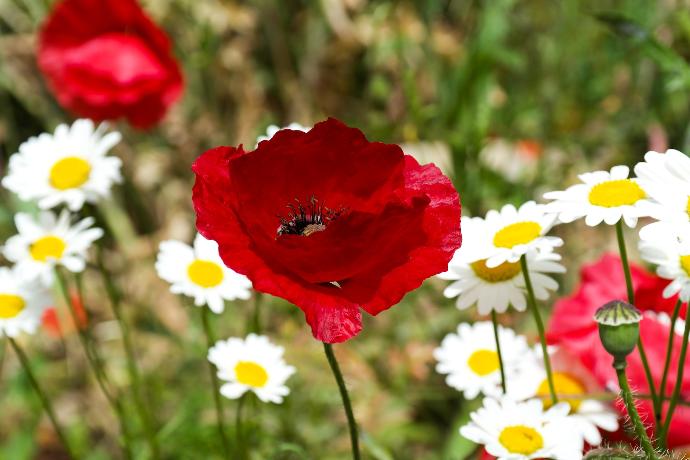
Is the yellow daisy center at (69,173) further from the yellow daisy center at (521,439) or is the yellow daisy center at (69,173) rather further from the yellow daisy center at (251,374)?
the yellow daisy center at (521,439)

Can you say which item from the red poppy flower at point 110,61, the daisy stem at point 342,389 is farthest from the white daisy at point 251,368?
the red poppy flower at point 110,61

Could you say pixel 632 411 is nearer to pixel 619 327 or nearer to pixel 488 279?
pixel 619 327

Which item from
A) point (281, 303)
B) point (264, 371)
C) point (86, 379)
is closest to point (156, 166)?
point (86, 379)

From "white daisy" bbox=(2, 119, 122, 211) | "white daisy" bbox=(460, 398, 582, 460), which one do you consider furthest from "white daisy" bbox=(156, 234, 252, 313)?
"white daisy" bbox=(460, 398, 582, 460)

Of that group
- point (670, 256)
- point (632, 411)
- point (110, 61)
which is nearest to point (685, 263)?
point (670, 256)

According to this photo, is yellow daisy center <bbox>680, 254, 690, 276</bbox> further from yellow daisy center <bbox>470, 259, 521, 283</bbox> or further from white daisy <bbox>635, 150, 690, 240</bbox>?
yellow daisy center <bbox>470, 259, 521, 283</bbox>

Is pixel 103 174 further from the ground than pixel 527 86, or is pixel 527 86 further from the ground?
pixel 527 86

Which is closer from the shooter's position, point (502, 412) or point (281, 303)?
point (502, 412)

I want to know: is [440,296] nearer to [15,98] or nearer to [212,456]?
[212,456]
